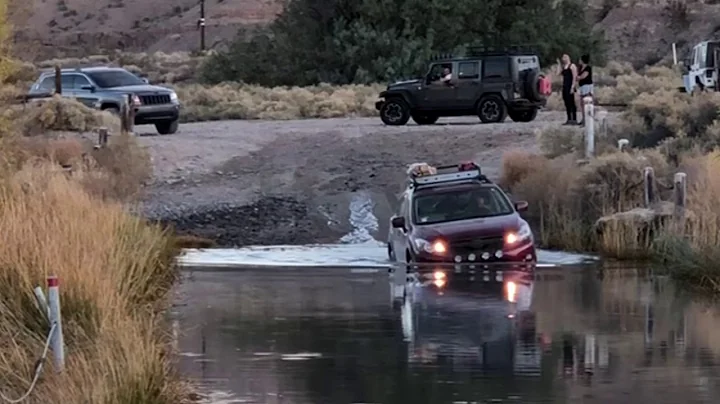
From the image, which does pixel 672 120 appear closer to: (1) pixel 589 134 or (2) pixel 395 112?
(1) pixel 589 134

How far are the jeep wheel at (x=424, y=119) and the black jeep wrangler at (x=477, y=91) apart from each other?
73mm

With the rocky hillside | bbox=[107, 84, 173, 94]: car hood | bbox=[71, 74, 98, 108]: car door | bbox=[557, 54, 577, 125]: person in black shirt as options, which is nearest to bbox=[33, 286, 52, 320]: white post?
bbox=[557, 54, 577, 125]: person in black shirt

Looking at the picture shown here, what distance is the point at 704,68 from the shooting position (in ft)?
167

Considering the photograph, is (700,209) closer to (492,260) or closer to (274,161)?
(492,260)

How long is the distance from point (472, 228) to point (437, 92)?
21506 millimetres

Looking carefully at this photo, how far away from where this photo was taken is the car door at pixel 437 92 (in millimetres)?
43906

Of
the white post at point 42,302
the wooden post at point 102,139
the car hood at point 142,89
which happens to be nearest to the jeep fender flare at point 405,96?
the car hood at point 142,89

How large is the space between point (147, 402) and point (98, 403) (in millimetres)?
574

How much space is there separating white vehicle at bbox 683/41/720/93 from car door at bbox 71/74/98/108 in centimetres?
1770

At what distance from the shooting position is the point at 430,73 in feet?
145

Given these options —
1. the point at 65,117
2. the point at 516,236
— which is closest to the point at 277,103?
the point at 65,117

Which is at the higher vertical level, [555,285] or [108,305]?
[108,305]

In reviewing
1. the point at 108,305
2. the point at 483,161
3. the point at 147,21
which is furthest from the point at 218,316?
the point at 147,21

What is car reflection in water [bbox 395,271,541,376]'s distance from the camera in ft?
45.9
